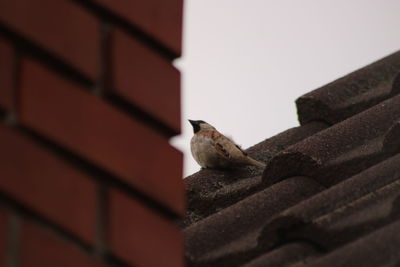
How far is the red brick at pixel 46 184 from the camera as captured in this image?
3.74 ft

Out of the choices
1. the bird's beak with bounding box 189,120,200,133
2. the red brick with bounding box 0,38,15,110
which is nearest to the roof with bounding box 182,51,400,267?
the red brick with bounding box 0,38,15,110

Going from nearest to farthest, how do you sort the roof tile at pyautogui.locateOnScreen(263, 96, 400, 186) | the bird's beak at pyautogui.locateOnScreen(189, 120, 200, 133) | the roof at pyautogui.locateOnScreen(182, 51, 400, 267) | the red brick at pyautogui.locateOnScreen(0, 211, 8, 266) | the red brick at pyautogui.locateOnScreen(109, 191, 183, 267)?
the red brick at pyautogui.locateOnScreen(0, 211, 8, 266), the red brick at pyautogui.locateOnScreen(109, 191, 183, 267), the roof at pyautogui.locateOnScreen(182, 51, 400, 267), the roof tile at pyautogui.locateOnScreen(263, 96, 400, 186), the bird's beak at pyautogui.locateOnScreen(189, 120, 200, 133)

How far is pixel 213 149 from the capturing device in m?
5.07

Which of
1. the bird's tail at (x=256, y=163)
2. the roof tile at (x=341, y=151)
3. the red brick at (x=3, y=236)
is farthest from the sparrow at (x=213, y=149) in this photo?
the red brick at (x=3, y=236)

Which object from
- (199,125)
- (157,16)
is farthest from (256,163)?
(157,16)

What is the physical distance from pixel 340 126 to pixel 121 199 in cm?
203

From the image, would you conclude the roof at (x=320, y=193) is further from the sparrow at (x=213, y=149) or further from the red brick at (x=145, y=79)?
the red brick at (x=145, y=79)

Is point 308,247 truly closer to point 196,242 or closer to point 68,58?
point 196,242

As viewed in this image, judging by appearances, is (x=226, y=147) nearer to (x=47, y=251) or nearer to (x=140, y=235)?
(x=140, y=235)

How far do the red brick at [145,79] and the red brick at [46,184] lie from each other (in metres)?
0.14

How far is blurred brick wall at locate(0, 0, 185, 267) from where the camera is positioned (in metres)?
1.14

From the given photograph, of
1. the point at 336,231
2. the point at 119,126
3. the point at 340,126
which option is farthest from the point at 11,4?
the point at 340,126

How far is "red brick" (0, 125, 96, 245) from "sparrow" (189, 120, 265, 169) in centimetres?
294

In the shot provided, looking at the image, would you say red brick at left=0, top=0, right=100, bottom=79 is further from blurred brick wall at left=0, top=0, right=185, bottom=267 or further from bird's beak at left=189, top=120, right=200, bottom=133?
bird's beak at left=189, top=120, right=200, bottom=133
